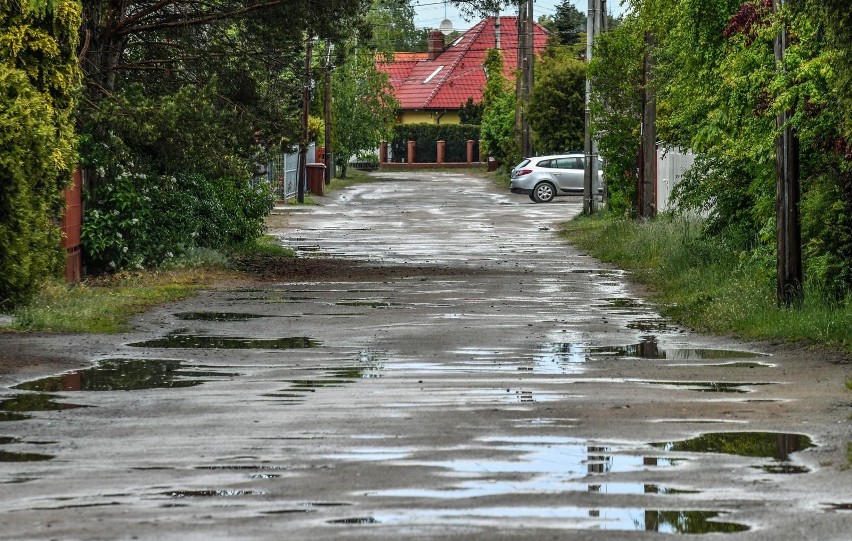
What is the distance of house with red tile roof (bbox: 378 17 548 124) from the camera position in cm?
9731

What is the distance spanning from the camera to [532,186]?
51.0 metres

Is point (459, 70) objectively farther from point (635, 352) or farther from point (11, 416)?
point (11, 416)

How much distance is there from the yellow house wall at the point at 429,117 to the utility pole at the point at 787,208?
81989mm

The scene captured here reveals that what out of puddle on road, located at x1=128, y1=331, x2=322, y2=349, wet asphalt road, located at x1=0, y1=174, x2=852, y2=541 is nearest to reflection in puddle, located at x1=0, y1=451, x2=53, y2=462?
wet asphalt road, located at x1=0, y1=174, x2=852, y2=541

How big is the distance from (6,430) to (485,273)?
14608 millimetres

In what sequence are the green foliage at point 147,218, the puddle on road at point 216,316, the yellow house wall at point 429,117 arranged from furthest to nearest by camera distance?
the yellow house wall at point 429,117, the green foliage at point 147,218, the puddle on road at point 216,316

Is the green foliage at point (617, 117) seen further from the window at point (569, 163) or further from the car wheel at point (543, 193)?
the window at point (569, 163)

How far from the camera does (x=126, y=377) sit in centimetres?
1241

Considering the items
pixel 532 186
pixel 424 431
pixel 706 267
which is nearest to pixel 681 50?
pixel 706 267

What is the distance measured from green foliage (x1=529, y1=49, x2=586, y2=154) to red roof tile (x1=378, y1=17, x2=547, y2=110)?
1428 inches

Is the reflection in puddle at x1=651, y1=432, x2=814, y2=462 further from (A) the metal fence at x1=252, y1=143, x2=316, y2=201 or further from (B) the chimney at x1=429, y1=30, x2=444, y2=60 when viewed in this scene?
(B) the chimney at x1=429, y1=30, x2=444, y2=60

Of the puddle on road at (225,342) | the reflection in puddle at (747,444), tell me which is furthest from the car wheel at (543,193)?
the reflection in puddle at (747,444)

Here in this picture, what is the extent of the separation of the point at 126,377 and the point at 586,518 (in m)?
6.24

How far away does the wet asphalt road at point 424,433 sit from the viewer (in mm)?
7113
